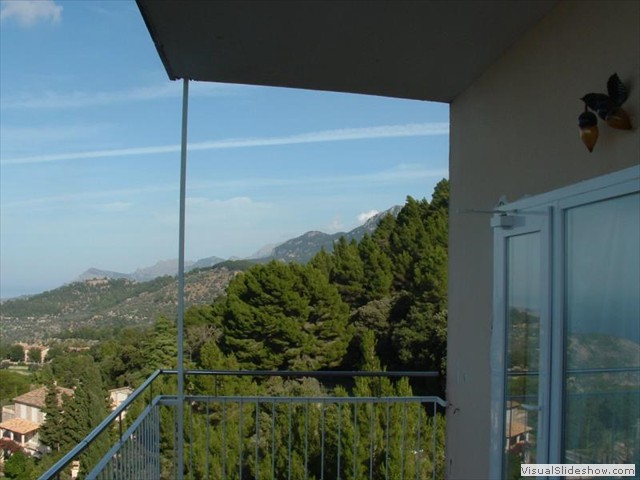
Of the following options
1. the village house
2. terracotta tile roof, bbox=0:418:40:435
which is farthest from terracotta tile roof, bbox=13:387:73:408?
terracotta tile roof, bbox=0:418:40:435

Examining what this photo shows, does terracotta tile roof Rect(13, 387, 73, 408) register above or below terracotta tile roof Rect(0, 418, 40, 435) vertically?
above

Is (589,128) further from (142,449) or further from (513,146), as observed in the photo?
(142,449)

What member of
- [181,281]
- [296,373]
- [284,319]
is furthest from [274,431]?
[284,319]

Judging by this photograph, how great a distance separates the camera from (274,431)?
12.0 feet

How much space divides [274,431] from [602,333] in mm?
2501

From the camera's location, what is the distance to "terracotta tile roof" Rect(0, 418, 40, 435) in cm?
2125

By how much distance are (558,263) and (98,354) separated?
20.2m

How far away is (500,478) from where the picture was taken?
2.45 metres

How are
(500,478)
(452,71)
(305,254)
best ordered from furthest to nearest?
(305,254), (452,71), (500,478)

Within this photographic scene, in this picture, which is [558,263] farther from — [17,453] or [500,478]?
[17,453]

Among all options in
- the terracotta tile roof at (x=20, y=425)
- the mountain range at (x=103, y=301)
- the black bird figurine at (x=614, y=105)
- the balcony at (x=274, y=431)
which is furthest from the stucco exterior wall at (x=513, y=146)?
the terracotta tile roof at (x=20, y=425)

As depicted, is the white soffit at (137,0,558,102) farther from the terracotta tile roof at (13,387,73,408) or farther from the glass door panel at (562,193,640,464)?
the terracotta tile roof at (13,387,73,408)

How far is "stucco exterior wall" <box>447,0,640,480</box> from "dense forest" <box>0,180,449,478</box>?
13925 millimetres

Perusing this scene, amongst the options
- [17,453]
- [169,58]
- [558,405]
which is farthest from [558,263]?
[17,453]
